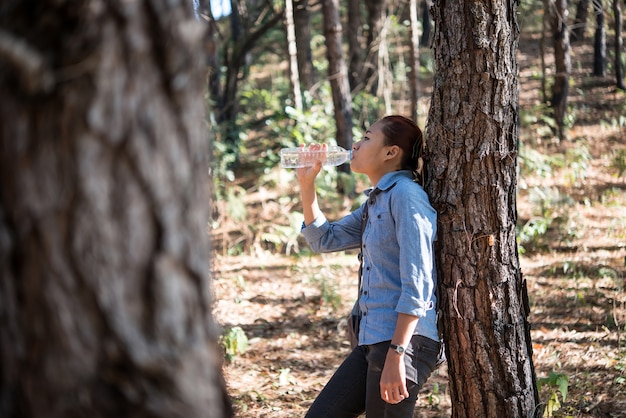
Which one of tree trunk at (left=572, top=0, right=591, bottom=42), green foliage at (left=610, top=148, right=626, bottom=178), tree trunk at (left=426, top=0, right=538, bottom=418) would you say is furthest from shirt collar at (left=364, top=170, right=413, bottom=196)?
tree trunk at (left=572, top=0, right=591, bottom=42)

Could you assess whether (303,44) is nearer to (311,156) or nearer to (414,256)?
(311,156)

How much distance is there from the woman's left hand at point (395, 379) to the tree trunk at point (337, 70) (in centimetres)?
863

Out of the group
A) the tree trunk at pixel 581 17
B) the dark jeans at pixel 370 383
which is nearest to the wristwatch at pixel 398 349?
the dark jeans at pixel 370 383

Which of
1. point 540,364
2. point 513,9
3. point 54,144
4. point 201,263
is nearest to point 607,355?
point 540,364

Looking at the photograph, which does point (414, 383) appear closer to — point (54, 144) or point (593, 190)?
point (54, 144)

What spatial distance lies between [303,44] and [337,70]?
3852mm

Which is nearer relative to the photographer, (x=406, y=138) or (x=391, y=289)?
(x=391, y=289)

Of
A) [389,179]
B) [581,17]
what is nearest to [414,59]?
[389,179]

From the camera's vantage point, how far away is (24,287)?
1263 millimetres

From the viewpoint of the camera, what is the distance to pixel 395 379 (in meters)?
2.80

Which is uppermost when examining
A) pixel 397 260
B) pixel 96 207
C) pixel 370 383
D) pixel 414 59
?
pixel 414 59

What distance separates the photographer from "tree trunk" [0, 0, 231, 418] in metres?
1.23

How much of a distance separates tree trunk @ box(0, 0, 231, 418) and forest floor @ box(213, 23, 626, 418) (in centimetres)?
186

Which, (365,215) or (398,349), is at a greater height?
(365,215)
